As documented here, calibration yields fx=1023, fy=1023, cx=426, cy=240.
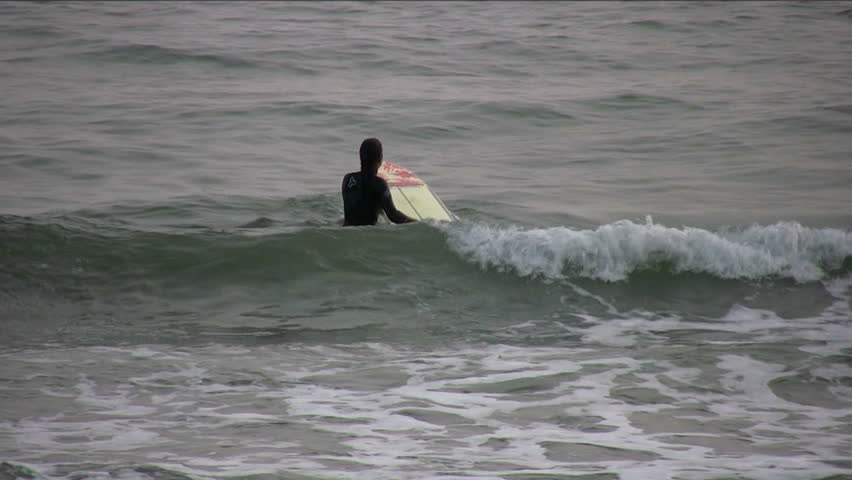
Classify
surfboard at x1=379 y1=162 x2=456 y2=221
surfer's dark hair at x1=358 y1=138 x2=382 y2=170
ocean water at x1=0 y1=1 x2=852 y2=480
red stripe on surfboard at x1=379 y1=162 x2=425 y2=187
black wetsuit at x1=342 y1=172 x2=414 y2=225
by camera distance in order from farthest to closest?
red stripe on surfboard at x1=379 y1=162 x2=425 y2=187 → surfboard at x1=379 y1=162 x2=456 y2=221 → black wetsuit at x1=342 y1=172 x2=414 y2=225 → surfer's dark hair at x1=358 y1=138 x2=382 y2=170 → ocean water at x1=0 y1=1 x2=852 y2=480

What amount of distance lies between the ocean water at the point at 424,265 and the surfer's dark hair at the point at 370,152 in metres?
0.86

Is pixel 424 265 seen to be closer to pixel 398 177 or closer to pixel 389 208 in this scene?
pixel 389 208

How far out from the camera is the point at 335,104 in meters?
14.2

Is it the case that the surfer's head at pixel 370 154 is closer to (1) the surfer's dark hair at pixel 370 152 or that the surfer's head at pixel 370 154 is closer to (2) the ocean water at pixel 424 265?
(1) the surfer's dark hair at pixel 370 152

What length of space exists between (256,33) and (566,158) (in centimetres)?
813

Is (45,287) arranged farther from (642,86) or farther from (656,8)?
(656,8)

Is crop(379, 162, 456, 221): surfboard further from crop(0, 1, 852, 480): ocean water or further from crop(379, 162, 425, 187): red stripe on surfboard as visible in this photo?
crop(0, 1, 852, 480): ocean water

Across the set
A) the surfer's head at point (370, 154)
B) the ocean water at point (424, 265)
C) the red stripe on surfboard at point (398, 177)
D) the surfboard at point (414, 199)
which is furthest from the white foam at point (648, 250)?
the surfer's head at point (370, 154)

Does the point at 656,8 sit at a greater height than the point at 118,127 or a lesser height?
greater

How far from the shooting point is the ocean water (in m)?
4.90

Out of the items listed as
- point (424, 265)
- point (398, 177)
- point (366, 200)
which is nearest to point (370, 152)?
point (366, 200)

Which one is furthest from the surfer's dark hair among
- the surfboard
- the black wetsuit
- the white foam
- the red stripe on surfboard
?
the red stripe on surfboard

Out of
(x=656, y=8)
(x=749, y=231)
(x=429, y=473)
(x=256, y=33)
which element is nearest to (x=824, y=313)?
(x=749, y=231)

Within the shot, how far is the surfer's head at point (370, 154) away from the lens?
777 centimetres
